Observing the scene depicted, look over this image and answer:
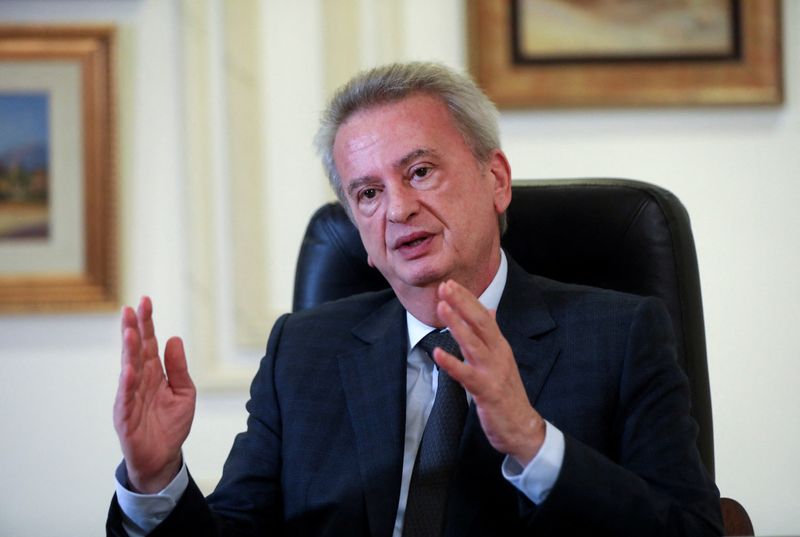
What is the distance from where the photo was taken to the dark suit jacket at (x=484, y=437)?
56.4 inches

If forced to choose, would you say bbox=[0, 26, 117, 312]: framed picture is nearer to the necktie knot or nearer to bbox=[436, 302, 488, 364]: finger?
the necktie knot

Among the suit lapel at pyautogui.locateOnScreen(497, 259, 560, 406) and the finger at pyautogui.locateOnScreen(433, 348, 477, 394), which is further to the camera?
the suit lapel at pyautogui.locateOnScreen(497, 259, 560, 406)

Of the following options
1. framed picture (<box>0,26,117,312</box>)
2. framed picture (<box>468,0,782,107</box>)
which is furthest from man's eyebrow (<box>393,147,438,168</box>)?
framed picture (<box>0,26,117,312</box>)

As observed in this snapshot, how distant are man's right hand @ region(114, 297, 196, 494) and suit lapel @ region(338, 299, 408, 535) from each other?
334 mm

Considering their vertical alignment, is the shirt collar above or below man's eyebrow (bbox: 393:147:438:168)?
below

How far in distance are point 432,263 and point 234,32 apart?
5.32 feet

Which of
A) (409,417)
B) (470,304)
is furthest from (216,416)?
(470,304)

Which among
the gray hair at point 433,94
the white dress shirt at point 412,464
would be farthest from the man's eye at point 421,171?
the white dress shirt at point 412,464

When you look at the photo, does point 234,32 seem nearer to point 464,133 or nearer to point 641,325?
point 464,133

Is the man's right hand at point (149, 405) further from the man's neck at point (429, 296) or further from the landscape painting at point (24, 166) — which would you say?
the landscape painting at point (24, 166)

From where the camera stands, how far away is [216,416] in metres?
3.05

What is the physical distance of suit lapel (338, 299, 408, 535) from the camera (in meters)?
1.65

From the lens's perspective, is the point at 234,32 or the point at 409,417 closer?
the point at 409,417

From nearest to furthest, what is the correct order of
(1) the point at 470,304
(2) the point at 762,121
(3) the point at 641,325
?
(1) the point at 470,304, (3) the point at 641,325, (2) the point at 762,121
